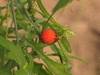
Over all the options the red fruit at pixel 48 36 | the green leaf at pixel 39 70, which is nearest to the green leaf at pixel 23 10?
the red fruit at pixel 48 36

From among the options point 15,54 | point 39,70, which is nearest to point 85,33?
point 39,70

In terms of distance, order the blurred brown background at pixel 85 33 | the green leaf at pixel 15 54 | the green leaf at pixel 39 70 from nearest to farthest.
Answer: the green leaf at pixel 15 54 → the green leaf at pixel 39 70 → the blurred brown background at pixel 85 33

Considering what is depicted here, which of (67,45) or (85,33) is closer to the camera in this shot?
(67,45)

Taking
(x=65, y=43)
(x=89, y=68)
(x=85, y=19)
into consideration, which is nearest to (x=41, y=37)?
(x=65, y=43)

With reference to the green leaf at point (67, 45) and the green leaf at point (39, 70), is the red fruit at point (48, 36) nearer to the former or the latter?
the green leaf at point (67, 45)

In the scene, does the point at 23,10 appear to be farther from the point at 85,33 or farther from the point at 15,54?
the point at 85,33

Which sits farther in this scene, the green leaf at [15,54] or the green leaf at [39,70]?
the green leaf at [39,70]

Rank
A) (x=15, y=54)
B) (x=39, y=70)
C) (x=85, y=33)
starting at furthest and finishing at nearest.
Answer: (x=85, y=33)
(x=39, y=70)
(x=15, y=54)


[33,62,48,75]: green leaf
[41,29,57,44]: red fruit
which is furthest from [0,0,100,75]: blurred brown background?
[41,29,57,44]: red fruit

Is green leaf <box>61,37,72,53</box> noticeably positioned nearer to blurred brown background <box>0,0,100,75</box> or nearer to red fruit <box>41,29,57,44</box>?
red fruit <box>41,29,57,44</box>
